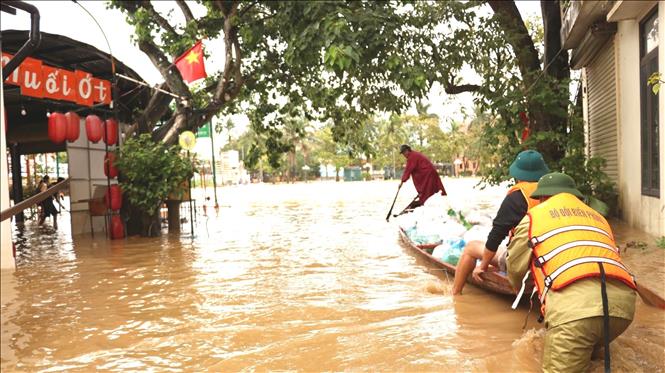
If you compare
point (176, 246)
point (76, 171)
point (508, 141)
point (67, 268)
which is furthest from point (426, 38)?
point (76, 171)

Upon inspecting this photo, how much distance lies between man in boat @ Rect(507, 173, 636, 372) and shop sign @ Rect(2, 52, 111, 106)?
8425mm

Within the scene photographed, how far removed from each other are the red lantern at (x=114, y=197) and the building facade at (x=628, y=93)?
8972mm

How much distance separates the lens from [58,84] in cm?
986

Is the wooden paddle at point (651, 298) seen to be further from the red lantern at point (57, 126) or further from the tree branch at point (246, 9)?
the red lantern at point (57, 126)

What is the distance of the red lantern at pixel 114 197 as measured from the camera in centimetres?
1079

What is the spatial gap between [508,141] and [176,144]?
23.5 feet

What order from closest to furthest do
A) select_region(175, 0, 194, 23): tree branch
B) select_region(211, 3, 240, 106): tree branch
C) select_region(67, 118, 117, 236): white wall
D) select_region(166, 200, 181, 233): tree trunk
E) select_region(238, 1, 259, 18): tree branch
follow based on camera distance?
select_region(211, 3, 240, 106): tree branch, select_region(238, 1, 259, 18): tree branch, select_region(175, 0, 194, 23): tree branch, select_region(166, 200, 181, 233): tree trunk, select_region(67, 118, 117, 236): white wall

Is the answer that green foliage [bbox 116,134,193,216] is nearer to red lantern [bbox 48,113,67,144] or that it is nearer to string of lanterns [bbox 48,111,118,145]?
string of lanterns [bbox 48,111,118,145]

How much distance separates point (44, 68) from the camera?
948cm

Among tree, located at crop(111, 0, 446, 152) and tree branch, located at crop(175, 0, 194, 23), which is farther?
tree branch, located at crop(175, 0, 194, 23)

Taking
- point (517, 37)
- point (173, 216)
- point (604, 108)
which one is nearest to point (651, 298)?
point (517, 37)

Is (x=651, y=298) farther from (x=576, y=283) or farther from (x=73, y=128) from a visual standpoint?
(x=73, y=128)

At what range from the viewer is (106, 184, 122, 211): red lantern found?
10789mm

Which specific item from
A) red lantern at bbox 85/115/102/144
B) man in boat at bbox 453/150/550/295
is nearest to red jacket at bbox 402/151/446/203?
man in boat at bbox 453/150/550/295
